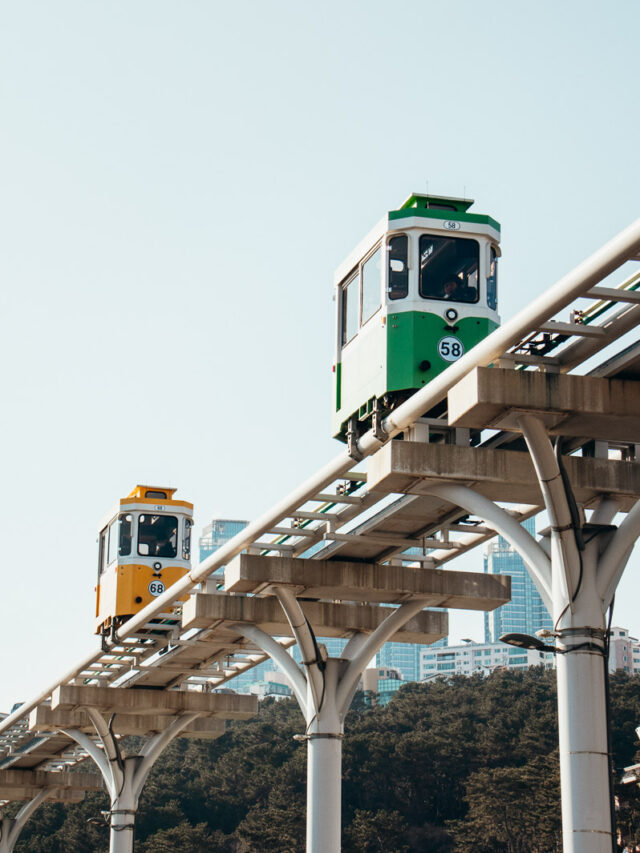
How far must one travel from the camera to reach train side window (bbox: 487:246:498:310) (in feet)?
68.3

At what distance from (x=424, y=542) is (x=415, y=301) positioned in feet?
16.6

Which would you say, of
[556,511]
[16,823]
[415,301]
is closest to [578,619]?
[556,511]

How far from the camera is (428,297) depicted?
20.5 meters

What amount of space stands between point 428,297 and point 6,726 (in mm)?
32164

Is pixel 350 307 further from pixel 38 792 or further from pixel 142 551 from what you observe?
pixel 38 792

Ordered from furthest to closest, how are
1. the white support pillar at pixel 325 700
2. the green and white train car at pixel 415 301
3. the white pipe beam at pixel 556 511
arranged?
the white support pillar at pixel 325 700 → the green and white train car at pixel 415 301 → the white pipe beam at pixel 556 511

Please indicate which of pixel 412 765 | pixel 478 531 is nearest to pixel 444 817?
pixel 412 765

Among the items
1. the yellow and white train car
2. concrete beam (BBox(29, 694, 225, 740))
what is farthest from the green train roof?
concrete beam (BBox(29, 694, 225, 740))

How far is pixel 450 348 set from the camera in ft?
66.4

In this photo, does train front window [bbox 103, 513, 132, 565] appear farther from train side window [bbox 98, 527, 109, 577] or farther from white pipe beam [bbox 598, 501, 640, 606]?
white pipe beam [bbox 598, 501, 640, 606]

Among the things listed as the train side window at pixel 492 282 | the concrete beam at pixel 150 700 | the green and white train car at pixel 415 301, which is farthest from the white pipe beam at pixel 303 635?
the concrete beam at pixel 150 700

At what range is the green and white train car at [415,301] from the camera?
20109 mm

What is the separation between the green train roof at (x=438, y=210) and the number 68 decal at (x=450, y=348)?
2041 millimetres

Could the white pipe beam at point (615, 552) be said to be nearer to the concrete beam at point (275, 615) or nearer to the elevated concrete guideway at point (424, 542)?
the elevated concrete guideway at point (424, 542)
